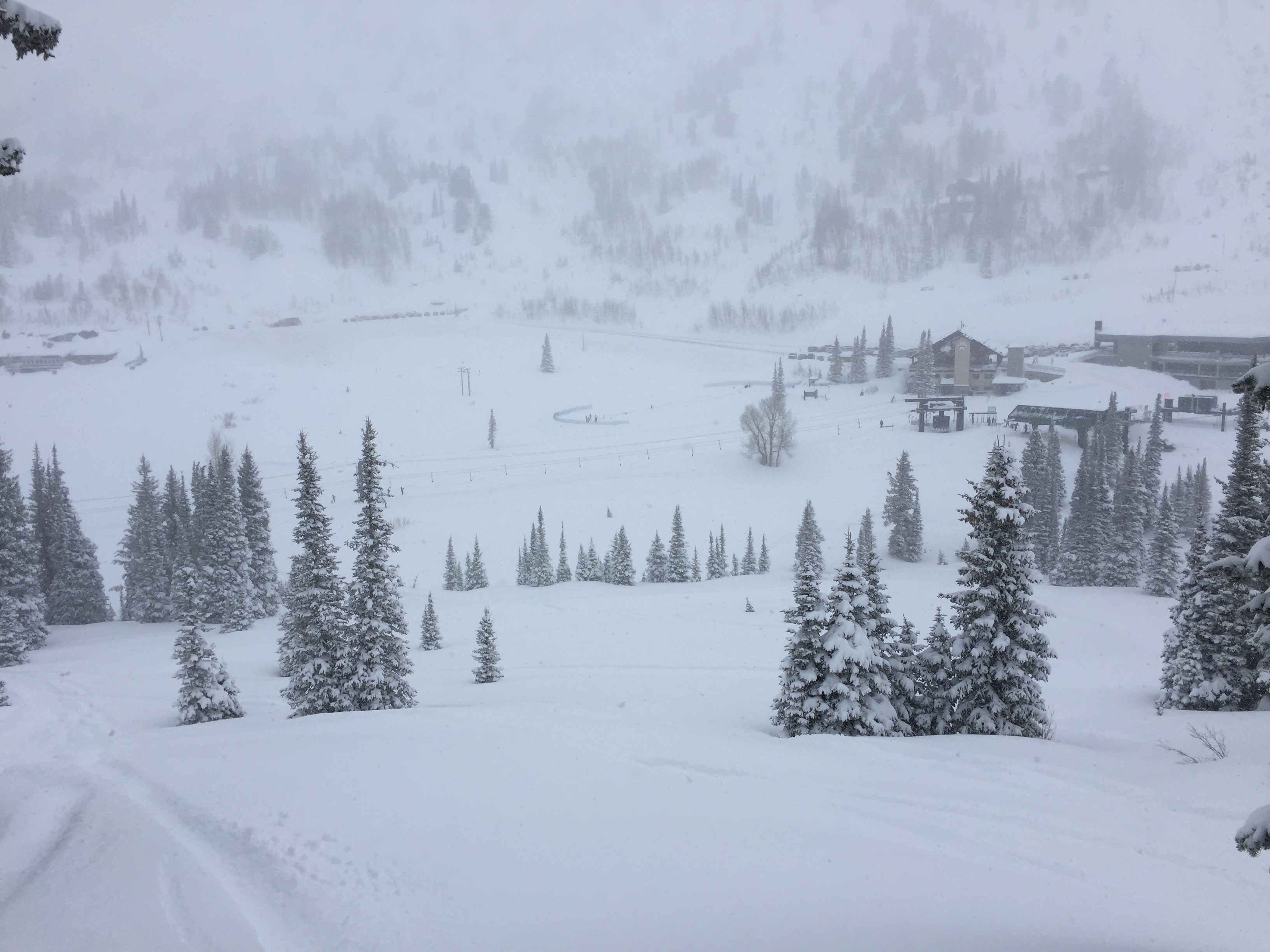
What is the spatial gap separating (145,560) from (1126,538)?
6845 centimetres

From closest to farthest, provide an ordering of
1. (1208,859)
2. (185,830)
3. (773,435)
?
(1208,859) → (185,830) → (773,435)

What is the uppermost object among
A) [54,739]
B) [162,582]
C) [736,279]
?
[736,279]

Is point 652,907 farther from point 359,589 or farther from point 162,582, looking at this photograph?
point 162,582

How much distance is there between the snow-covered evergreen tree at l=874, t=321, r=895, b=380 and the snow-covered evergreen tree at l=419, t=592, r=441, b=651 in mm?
92632

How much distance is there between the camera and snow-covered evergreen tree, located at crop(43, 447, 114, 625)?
45.8 meters

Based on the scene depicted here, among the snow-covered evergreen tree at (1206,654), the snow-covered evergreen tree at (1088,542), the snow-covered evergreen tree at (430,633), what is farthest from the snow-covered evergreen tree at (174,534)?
the snow-covered evergreen tree at (1088,542)

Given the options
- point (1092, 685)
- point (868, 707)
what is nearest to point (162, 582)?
point (868, 707)

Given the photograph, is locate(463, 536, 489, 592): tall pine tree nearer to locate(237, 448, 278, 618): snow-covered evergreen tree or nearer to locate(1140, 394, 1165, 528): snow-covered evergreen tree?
locate(237, 448, 278, 618): snow-covered evergreen tree

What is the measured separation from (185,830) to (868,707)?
13667 millimetres

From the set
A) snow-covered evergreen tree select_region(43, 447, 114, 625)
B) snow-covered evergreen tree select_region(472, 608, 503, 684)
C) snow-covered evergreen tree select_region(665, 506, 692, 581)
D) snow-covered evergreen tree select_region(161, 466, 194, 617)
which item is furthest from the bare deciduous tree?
snow-covered evergreen tree select_region(43, 447, 114, 625)

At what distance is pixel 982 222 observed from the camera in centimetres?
19200

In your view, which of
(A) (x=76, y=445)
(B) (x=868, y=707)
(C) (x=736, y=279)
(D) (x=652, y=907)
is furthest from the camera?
(C) (x=736, y=279)

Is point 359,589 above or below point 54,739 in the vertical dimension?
above

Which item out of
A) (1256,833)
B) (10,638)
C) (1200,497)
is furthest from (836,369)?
(1256,833)
